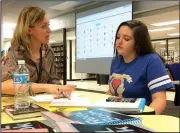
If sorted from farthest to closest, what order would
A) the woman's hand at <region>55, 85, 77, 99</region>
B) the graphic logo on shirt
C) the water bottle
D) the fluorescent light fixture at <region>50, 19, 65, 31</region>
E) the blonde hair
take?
the fluorescent light fixture at <region>50, 19, 65, 31</region>
the blonde hair
the graphic logo on shirt
the woman's hand at <region>55, 85, 77, 99</region>
the water bottle

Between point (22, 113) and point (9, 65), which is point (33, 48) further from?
point (22, 113)

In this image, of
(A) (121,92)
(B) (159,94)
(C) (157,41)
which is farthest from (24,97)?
(C) (157,41)

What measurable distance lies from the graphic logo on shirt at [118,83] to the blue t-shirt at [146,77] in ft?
0.06

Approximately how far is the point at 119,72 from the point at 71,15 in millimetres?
4026

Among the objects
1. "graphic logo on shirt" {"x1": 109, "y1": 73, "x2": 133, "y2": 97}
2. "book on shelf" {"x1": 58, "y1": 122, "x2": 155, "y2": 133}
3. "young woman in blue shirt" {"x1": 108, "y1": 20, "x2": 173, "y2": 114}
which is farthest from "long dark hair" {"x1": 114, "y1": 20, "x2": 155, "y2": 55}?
"book on shelf" {"x1": 58, "y1": 122, "x2": 155, "y2": 133}

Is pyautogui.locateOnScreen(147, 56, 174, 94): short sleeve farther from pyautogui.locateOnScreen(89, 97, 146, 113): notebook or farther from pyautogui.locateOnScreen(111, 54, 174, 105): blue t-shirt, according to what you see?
pyautogui.locateOnScreen(89, 97, 146, 113): notebook

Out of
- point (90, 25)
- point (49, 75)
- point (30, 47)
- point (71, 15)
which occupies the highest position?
point (71, 15)

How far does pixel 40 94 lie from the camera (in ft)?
4.04

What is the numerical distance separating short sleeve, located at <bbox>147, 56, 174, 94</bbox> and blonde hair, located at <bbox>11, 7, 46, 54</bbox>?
2.27ft

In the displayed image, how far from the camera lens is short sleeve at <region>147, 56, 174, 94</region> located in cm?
114

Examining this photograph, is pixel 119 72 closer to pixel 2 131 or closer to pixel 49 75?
pixel 49 75

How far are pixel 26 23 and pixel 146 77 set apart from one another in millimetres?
749

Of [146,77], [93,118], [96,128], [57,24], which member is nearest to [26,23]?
[146,77]

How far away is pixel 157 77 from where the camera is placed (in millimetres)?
1153
